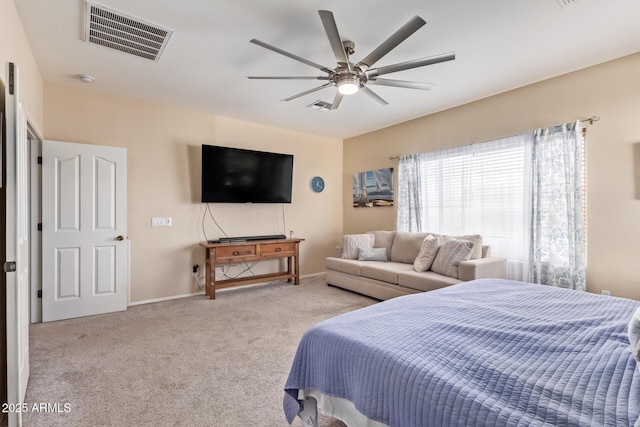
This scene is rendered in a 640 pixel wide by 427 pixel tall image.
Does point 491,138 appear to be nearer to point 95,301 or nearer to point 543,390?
point 543,390

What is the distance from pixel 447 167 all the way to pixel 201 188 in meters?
3.63

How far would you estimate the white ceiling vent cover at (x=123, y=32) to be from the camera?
226 centimetres

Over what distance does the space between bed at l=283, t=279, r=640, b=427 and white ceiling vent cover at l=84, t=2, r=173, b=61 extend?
265cm

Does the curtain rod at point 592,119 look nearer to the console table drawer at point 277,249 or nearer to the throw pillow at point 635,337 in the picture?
the throw pillow at point 635,337

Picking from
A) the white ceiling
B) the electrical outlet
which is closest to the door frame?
the white ceiling

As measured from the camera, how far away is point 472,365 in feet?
3.53

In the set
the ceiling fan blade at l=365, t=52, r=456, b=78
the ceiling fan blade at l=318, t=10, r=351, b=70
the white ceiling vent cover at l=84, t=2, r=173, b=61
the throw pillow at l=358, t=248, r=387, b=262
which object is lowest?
the throw pillow at l=358, t=248, r=387, b=262

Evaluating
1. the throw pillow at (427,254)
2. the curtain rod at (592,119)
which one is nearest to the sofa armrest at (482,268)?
the throw pillow at (427,254)

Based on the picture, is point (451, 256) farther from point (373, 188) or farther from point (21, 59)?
point (21, 59)

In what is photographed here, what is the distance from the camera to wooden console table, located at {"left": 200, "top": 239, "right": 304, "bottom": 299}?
4.14 meters

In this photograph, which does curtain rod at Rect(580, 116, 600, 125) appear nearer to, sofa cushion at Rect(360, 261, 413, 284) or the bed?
the bed

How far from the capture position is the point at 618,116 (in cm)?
292

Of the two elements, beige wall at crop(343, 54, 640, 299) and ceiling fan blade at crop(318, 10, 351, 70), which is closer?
ceiling fan blade at crop(318, 10, 351, 70)

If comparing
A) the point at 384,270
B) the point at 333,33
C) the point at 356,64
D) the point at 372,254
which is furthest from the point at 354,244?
the point at 333,33
